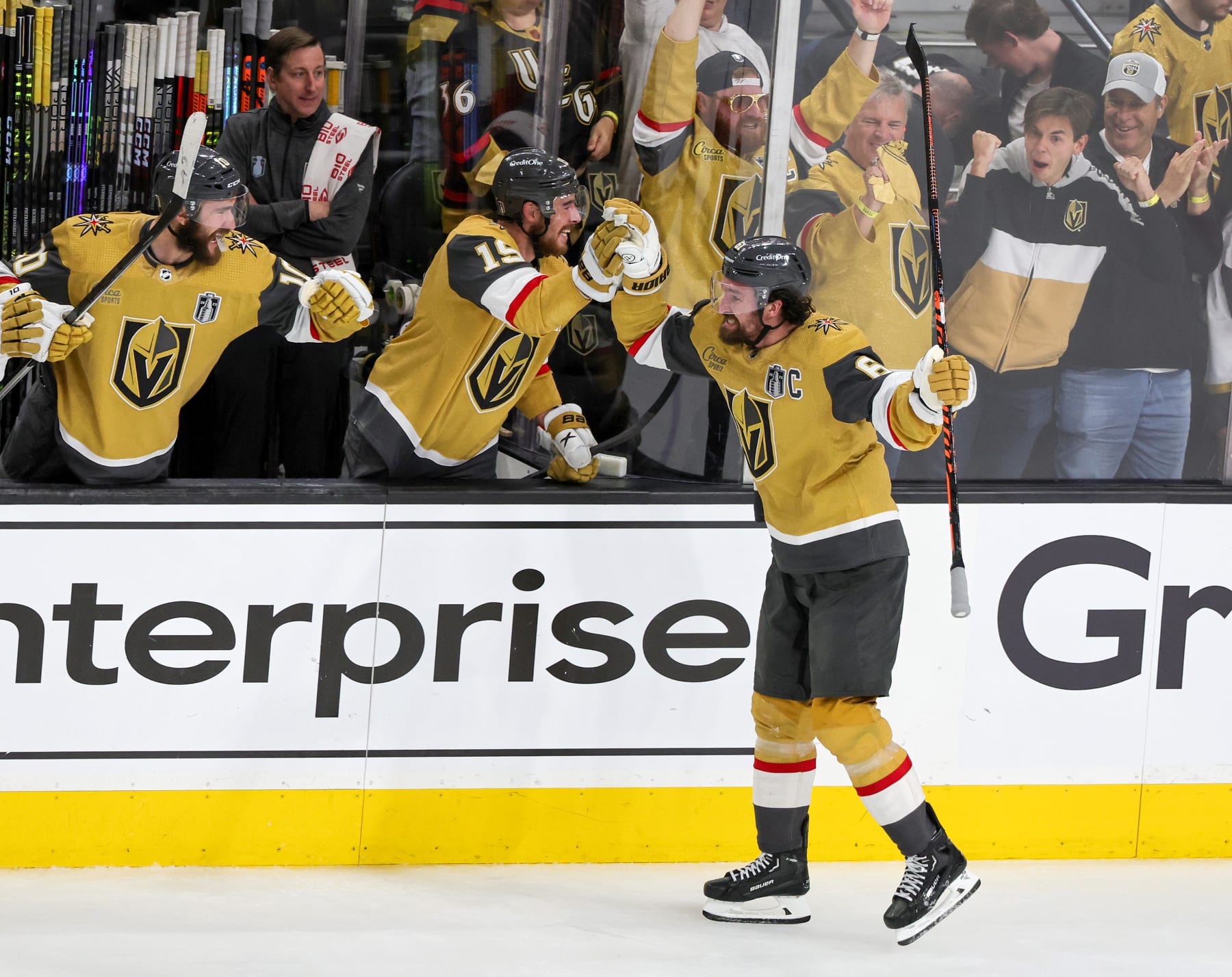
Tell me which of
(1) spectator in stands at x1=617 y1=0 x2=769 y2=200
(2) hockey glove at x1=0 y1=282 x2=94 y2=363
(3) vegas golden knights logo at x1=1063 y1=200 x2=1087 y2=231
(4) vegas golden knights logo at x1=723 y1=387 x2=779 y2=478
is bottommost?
(4) vegas golden knights logo at x1=723 y1=387 x2=779 y2=478

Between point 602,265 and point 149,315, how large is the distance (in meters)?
0.96

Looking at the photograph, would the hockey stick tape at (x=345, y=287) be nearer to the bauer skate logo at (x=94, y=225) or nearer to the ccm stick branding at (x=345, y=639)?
the bauer skate logo at (x=94, y=225)

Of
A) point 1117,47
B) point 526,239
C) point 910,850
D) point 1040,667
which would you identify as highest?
point 1117,47

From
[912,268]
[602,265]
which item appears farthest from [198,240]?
[912,268]

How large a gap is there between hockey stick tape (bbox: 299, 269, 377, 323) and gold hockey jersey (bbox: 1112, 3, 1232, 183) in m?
1.86

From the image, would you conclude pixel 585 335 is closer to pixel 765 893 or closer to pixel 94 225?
pixel 94 225

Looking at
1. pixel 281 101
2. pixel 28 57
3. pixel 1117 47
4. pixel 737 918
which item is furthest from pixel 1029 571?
pixel 28 57

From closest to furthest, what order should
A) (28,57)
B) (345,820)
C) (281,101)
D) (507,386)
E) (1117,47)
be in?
(345,820)
(507,386)
(1117,47)
(281,101)
(28,57)

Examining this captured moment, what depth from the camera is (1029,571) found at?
3.65 meters

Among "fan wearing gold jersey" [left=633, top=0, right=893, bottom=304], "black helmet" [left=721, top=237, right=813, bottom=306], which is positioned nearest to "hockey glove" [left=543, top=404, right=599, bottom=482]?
"fan wearing gold jersey" [left=633, top=0, right=893, bottom=304]

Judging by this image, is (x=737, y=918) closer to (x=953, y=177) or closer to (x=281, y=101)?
(x=953, y=177)

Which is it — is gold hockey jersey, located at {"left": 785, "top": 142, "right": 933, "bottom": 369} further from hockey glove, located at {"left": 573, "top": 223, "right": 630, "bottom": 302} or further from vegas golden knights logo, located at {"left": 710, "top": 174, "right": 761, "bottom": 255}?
hockey glove, located at {"left": 573, "top": 223, "right": 630, "bottom": 302}

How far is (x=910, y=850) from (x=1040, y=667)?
2.32 feet

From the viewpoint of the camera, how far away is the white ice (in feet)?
9.68
